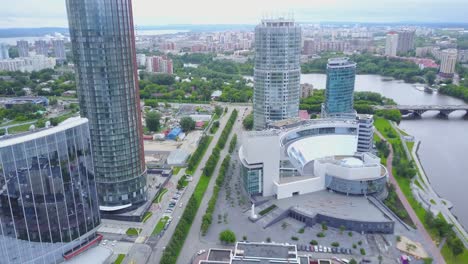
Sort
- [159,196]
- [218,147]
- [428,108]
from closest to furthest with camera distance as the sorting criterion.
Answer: [159,196]
[218,147]
[428,108]

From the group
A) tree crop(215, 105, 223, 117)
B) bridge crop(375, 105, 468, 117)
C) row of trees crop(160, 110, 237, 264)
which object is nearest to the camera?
row of trees crop(160, 110, 237, 264)

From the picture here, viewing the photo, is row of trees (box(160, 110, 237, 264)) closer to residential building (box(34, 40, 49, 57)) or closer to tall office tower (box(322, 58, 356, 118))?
tall office tower (box(322, 58, 356, 118))

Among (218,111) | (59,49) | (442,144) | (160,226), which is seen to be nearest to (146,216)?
(160,226)

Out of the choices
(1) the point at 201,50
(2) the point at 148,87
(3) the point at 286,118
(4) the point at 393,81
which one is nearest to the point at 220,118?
(3) the point at 286,118

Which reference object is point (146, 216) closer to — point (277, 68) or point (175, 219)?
point (175, 219)

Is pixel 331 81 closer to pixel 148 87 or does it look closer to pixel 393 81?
pixel 148 87

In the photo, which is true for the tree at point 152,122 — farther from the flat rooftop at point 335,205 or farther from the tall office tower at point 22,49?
the tall office tower at point 22,49

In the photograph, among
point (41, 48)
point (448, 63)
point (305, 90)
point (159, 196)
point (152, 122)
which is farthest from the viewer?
point (41, 48)

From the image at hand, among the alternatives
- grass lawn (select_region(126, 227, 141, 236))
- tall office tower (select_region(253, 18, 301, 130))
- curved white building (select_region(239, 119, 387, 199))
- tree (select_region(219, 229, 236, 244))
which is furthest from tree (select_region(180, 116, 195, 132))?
tree (select_region(219, 229, 236, 244))
